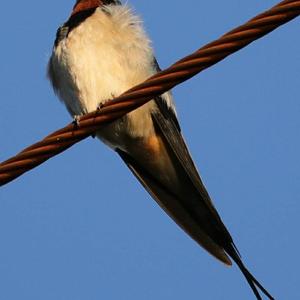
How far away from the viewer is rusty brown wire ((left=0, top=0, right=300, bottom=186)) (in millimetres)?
2156

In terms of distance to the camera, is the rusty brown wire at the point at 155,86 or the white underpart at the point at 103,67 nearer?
the rusty brown wire at the point at 155,86

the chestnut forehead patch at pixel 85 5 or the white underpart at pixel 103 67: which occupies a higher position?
the chestnut forehead patch at pixel 85 5

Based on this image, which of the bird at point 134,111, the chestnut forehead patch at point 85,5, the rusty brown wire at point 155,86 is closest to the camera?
the rusty brown wire at point 155,86

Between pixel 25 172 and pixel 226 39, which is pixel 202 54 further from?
pixel 25 172

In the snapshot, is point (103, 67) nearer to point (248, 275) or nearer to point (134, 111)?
point (134, 111)

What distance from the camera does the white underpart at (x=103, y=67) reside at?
3920 millimetres

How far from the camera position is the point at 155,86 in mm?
2289

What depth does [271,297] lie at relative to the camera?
2754mm

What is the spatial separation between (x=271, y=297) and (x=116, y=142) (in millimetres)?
1575

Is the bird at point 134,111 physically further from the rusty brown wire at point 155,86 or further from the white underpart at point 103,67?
the rusty brown wire at point 155,86

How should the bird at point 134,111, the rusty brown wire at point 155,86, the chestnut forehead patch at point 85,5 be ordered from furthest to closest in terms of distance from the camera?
1. the chestnut forehead patch at point 85,5
2. the bird at point 134,111
3. the rusty brown wire at point 155,86

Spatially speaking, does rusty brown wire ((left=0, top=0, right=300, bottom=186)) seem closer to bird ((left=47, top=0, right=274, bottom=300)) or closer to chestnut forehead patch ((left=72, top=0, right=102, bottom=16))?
bird ((left=47, top=0, right=274, bottom=300))

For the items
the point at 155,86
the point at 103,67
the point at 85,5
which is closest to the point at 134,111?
the point at 103,67

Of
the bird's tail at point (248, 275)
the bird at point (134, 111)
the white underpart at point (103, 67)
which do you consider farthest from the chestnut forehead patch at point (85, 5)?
the bird's tail at point (248, 275)
